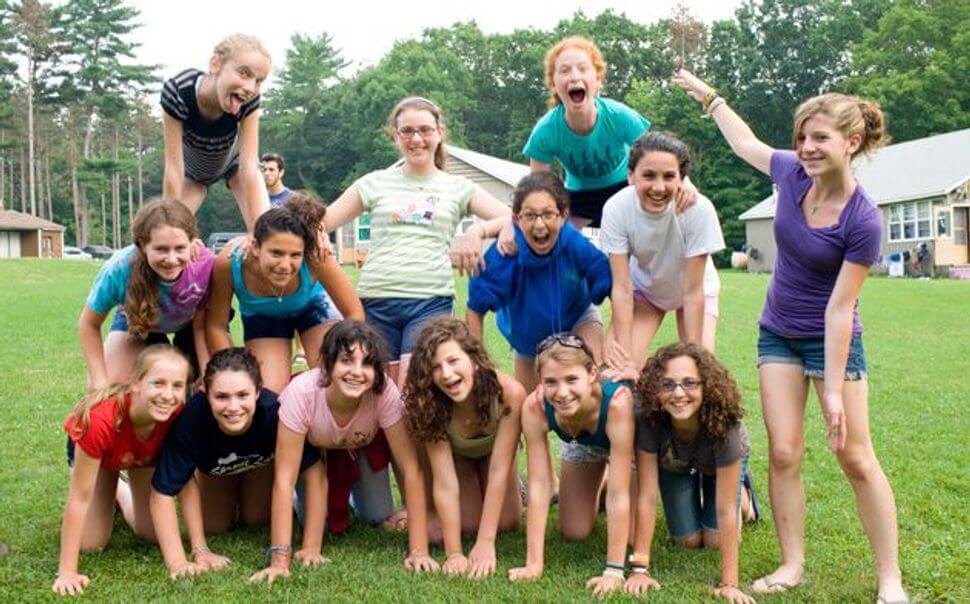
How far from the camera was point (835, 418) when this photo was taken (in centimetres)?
416

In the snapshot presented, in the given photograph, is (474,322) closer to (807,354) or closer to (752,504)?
(807,354)

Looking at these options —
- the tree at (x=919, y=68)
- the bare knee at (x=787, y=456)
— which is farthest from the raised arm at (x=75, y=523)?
the tree at (x=919, y=68)

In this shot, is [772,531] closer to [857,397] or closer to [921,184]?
[857,397]

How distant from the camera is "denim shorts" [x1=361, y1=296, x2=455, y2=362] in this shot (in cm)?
558

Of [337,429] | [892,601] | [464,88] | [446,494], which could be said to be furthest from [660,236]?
[464,88]

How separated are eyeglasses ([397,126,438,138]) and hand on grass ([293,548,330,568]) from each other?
2483mm

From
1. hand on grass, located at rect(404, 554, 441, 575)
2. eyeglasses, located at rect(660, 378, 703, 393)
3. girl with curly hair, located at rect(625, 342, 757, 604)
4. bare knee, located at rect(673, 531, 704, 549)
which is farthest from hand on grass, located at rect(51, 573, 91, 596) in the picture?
bare knee, located at rect(673, 531, 704, 549)

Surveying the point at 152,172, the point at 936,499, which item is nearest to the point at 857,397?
the point at 936,499

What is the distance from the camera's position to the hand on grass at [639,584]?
14.2 ft

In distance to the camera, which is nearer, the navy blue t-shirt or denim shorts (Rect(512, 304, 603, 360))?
the navy blue t-shirt

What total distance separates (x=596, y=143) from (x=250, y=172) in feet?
7.15

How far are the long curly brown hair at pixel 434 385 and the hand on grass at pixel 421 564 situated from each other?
1.97 feet

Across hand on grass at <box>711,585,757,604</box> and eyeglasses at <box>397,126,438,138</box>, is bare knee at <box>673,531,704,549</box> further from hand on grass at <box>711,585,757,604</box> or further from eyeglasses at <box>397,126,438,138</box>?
eyeglasses at <box>397,126,438,138</box>

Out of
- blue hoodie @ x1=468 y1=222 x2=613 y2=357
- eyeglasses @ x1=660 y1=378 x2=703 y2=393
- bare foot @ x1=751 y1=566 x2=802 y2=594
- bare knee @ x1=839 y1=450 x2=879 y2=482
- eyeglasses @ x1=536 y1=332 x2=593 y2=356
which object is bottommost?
bare foot @ x1=751 y1=566 x2=802 y2=594
